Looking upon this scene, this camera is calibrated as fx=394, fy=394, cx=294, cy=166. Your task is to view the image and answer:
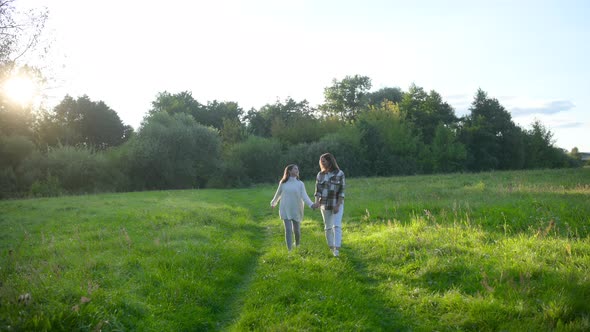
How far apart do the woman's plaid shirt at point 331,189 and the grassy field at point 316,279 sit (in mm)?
1374

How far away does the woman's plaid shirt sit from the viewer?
10.6 m

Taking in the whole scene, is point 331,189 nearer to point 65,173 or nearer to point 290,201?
point 290,201

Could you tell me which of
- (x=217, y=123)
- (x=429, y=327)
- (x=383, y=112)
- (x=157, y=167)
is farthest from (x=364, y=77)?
(x=429, y=327)

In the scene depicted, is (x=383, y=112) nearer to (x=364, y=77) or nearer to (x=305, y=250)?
(x=364, y=77)

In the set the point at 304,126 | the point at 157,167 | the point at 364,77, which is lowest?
the point at 157,167

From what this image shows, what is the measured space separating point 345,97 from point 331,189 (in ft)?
275

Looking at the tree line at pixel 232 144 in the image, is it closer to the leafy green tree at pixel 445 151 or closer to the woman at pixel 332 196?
the leafy green tree at pixel 445 151

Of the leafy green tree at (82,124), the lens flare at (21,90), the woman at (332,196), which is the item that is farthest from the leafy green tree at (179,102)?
the woman at (332,196)

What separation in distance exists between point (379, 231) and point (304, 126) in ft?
168

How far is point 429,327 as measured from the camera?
6.29m

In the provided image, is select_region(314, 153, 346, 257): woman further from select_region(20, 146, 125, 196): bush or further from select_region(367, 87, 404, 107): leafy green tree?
select_region(367, 87, 404, 107): leafy green tree

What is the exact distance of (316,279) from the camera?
8.36 metres

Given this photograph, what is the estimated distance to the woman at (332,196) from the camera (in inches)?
418

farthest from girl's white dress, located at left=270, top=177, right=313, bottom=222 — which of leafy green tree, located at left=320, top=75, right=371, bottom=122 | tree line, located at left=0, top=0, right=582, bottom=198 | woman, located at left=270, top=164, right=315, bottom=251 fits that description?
leafy green tree, located at left=320, top=75, right=371, bottom=122
